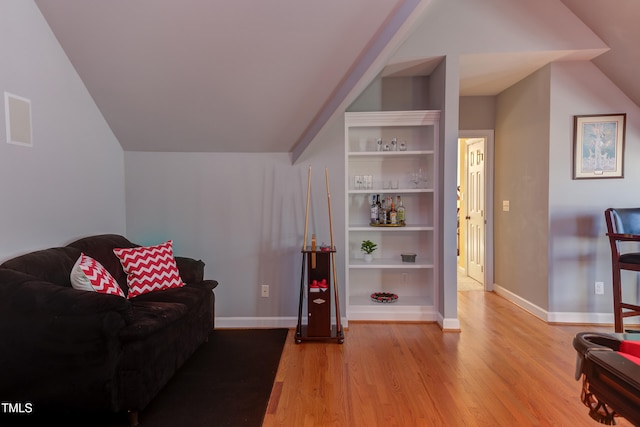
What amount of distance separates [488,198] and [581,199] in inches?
45.3

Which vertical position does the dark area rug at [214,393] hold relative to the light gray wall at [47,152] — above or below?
below

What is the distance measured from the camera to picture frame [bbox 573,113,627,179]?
3.06 meters

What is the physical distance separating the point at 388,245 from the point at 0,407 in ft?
10.2

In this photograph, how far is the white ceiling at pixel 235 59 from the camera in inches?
78.7

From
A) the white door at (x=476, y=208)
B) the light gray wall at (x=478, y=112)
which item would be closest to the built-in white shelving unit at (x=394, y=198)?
the light gray wall at (x=478, y=112)

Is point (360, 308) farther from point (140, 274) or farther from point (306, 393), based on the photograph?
point (140, 274)

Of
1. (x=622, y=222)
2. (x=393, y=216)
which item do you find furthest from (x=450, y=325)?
(x=622, y=222)

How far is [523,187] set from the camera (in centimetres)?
354

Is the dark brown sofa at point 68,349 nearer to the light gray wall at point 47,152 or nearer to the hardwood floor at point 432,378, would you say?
the light gray wall at point 47,152

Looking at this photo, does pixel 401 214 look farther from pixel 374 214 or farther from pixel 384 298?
pixel 384 298

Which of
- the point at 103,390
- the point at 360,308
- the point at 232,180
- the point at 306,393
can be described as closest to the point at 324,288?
the point at 360,308

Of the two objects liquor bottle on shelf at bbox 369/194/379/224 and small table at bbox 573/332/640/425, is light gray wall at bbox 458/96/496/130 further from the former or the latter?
small table at bbox 573/332/640/425

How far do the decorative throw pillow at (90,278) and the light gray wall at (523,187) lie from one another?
374 centimetres

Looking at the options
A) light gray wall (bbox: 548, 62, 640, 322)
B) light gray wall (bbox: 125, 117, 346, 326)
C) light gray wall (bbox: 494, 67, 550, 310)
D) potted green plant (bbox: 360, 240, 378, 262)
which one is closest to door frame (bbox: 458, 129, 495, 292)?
light gray wall (bbox: 494, 67, 550, 310)
